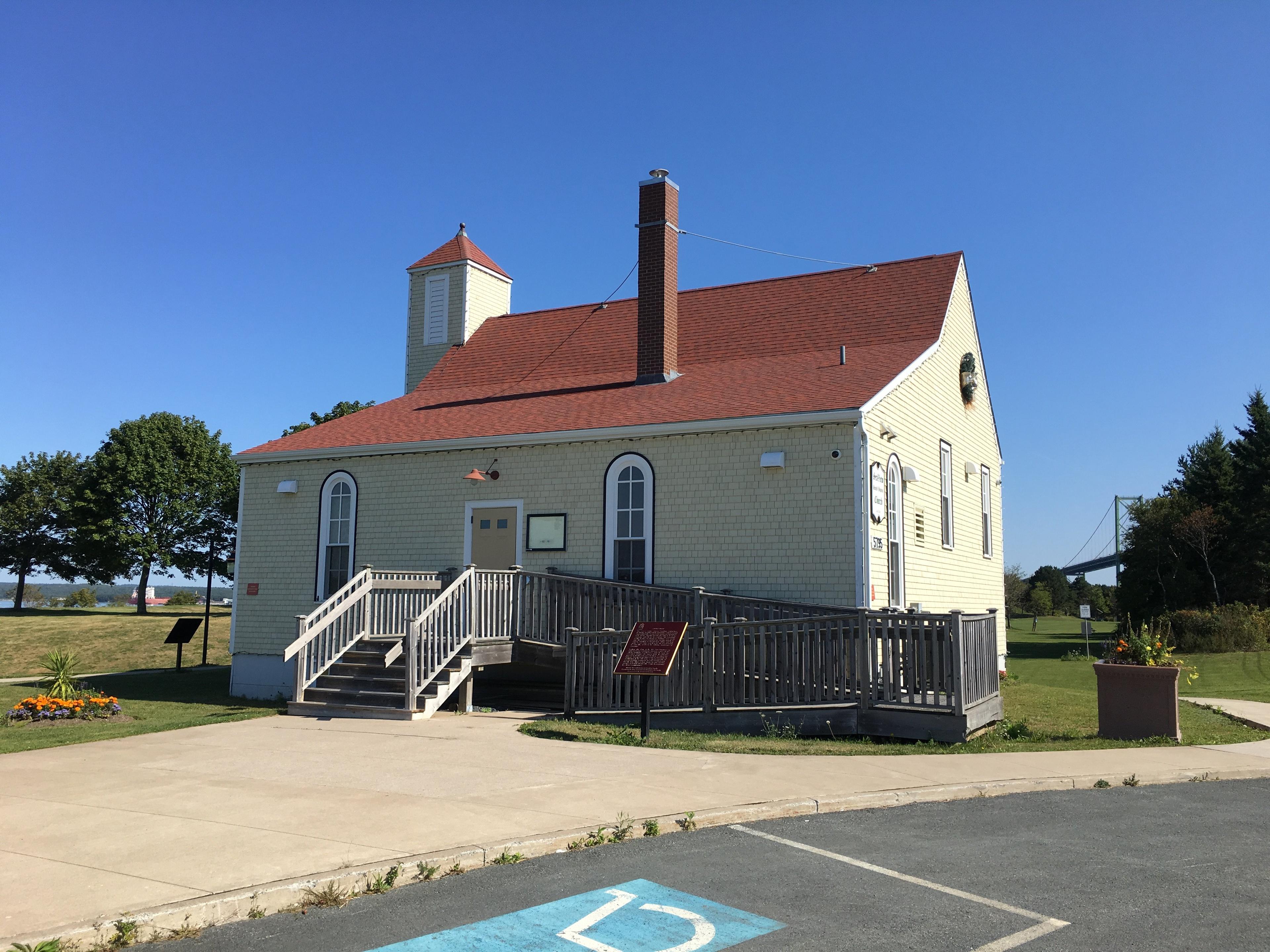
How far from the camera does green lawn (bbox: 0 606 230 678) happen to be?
29438 mm

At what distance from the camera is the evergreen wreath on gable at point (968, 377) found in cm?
2077

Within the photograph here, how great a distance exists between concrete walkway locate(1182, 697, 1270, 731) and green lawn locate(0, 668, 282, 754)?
1388 centimetres

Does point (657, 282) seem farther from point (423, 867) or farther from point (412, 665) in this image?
point (423, 867)

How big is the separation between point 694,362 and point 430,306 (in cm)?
804

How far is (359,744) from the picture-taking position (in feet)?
37.3

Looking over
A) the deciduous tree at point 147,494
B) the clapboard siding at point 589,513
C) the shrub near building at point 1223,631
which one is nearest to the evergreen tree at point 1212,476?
the shrub near building at point 1223,631

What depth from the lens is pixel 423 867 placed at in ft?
19.4

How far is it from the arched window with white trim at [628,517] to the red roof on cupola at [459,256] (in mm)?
9623

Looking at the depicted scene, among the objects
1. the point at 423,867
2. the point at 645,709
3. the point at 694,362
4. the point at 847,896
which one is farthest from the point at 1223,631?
the point at 423,867

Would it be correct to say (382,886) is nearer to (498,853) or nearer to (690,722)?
(498,853)

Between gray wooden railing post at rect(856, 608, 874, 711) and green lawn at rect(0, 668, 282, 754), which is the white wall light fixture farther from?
green lawn at rect(0, 668, 282, 754)

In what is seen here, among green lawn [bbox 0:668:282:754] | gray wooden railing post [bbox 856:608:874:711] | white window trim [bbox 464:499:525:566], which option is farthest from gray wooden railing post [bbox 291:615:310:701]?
gray wooden railing post [bbox 856:608:874:711]

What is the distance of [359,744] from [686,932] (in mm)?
7298

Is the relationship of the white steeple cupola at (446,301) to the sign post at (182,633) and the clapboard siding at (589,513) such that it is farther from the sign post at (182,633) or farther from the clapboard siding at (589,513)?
the sign post at (182,633)
